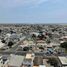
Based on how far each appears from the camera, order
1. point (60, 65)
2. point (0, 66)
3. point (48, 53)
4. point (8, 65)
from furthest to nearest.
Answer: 1. point (48, 53)
2. point (60, 65)
3. point (8, 65)
4. point (0, 66)

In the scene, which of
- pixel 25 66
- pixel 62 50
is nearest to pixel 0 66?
pixel 25 66

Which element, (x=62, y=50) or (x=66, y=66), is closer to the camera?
(x=66, y=66)

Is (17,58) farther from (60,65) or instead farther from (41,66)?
(60,65)

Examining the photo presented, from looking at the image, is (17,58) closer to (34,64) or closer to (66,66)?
(34,64)

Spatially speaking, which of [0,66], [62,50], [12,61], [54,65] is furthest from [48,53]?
[0,66]

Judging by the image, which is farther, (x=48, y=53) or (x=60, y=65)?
(x=48, y=53)

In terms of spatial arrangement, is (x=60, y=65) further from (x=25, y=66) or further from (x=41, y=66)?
(x=25, y=66)

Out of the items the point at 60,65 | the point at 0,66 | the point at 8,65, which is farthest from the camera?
the point at 60,65
